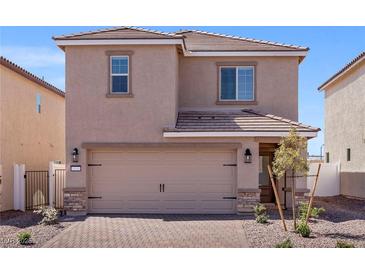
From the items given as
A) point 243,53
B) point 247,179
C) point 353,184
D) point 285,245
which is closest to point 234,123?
point 247,179

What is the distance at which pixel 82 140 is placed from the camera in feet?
57.0

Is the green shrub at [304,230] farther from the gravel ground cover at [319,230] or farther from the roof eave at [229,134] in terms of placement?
the roof eave at [229,134]

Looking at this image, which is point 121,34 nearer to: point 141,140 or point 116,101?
point 116,101

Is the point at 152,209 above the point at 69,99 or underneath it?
underneath

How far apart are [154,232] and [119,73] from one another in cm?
627

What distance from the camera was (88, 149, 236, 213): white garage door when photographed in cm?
1731

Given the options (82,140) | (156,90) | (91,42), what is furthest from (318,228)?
(91,42)

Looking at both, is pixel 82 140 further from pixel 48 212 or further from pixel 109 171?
pixel 48 212

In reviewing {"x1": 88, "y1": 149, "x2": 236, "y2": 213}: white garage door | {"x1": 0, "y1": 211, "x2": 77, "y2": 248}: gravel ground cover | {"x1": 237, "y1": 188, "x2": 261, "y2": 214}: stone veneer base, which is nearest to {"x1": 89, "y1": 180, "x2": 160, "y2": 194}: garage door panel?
{"x1": 88, "y1": 149, "x2": 236, "y2": 213}: white garage door

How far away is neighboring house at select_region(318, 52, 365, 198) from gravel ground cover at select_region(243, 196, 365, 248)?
5477 millimetres

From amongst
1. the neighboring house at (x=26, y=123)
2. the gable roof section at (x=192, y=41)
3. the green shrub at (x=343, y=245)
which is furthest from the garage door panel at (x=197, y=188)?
the green shrub at (x=343, y=245)

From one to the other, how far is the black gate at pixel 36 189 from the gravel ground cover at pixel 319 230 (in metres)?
8.64

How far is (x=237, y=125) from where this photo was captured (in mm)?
17312

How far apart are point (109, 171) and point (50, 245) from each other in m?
5.99
